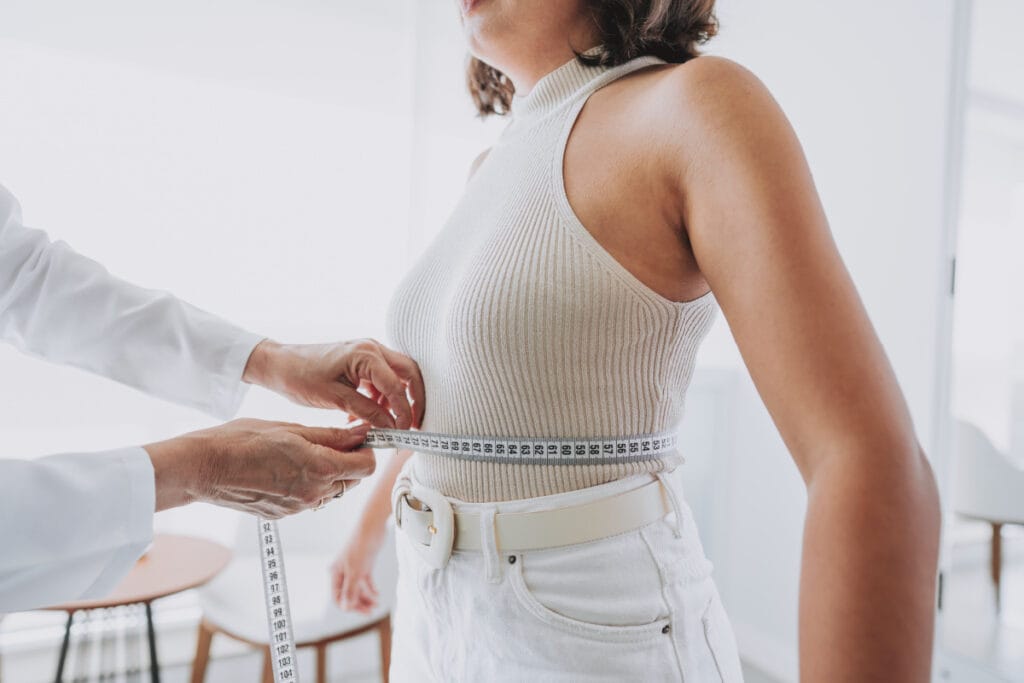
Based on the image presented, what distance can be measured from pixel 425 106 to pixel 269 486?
3.11 m

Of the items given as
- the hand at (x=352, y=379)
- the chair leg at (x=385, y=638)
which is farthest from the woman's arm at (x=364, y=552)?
the chair leg at (x=385, y=638)

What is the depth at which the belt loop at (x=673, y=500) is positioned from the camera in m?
0.83

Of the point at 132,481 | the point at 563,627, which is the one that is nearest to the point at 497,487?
the point at 563,627

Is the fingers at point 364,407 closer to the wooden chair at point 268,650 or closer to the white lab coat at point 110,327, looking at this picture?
A: the white lab coat at point 110,327

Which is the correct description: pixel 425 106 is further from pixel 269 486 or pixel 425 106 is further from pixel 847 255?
pixel 269 486

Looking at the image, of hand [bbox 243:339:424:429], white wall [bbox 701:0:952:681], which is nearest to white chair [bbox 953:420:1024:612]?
white wall [bbox 701:0:952:681]

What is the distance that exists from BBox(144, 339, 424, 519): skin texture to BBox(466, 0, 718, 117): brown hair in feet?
1.81

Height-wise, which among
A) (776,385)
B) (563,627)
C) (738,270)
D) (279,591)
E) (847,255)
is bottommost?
(279,591)

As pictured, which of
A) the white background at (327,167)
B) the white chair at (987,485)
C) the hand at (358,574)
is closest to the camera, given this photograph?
the hand at (358,574)

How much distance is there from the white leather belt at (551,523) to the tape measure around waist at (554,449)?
5 cm

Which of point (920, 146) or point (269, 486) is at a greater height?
point (920, 146)

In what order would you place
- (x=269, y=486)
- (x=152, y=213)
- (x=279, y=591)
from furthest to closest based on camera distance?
(x=152, y=213)
(x=279, y=591)
(x=269, y=486)

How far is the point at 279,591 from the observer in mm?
1287

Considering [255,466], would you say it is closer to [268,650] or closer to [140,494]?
[140,494]
